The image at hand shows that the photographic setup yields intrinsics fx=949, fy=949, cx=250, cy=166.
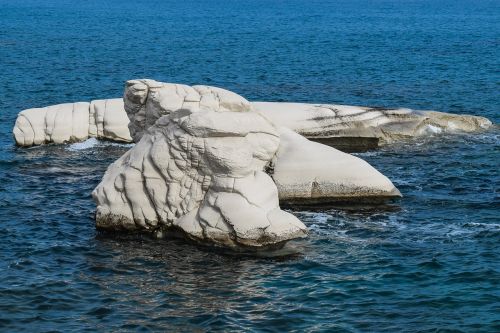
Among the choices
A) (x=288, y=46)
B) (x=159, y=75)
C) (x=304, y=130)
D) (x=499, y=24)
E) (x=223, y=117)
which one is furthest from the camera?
(x=499, y=24)

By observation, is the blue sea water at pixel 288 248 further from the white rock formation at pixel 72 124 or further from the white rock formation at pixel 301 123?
the white rock formation at pixel 301 123

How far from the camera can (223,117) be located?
3375cm

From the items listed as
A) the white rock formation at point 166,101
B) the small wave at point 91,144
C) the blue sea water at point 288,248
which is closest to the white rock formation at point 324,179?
the blue sea water at point 288,248

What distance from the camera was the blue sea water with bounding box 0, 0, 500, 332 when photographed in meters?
27.5

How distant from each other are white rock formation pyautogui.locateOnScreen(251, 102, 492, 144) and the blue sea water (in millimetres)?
1339

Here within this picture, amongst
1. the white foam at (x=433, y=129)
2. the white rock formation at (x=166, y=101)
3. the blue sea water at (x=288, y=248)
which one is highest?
the white rock formation at (x=166, y=101)

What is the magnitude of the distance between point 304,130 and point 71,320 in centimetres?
2212

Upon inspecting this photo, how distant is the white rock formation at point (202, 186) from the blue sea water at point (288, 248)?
779mm

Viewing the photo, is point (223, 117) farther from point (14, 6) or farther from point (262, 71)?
point (14, 6)

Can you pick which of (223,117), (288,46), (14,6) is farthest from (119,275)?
(14,6)

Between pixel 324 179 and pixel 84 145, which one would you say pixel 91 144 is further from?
pixel 324 179

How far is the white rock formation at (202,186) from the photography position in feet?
106

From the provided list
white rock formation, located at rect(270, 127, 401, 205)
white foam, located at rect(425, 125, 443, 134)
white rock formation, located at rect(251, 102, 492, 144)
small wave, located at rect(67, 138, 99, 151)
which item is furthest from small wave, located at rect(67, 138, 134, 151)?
white foam, located at rect(425, 125, 443, 134)

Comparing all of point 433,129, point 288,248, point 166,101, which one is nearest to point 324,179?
point 288,248
